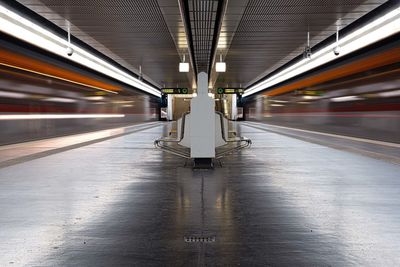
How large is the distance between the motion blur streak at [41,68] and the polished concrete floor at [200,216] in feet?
16.6

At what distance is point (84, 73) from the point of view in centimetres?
1786

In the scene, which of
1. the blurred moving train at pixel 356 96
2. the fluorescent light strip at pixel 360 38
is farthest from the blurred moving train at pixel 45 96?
the blurred moving train at pixel 356 96

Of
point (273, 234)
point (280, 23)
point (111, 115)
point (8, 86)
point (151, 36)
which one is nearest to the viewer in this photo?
point (273, 234)

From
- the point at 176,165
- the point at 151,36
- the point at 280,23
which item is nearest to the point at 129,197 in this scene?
the point at 176,165

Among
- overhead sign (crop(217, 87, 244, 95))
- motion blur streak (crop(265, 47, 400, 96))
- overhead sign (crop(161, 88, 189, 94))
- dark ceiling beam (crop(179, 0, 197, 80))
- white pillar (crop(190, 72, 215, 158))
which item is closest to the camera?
white pillar (crop(190, 72, 215, 158))

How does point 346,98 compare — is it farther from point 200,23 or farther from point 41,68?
point 41,68

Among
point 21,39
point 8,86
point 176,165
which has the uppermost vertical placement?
point 21,39

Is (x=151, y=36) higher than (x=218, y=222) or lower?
higher

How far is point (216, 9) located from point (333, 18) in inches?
132

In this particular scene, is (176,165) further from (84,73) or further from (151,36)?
(84,73)

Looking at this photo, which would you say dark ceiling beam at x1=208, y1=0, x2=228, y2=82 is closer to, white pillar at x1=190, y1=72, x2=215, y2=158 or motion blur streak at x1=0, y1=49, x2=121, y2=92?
white pillar at x1=190, y1=72, x2=215, y2=158

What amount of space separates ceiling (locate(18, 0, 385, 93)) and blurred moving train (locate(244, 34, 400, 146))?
1.46 meters

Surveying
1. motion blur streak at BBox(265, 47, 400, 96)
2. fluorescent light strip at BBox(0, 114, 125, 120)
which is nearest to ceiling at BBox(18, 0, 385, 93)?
motion blur streak at BBox(265, 47, 400, 96)

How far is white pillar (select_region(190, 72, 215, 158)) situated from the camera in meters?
6.89
